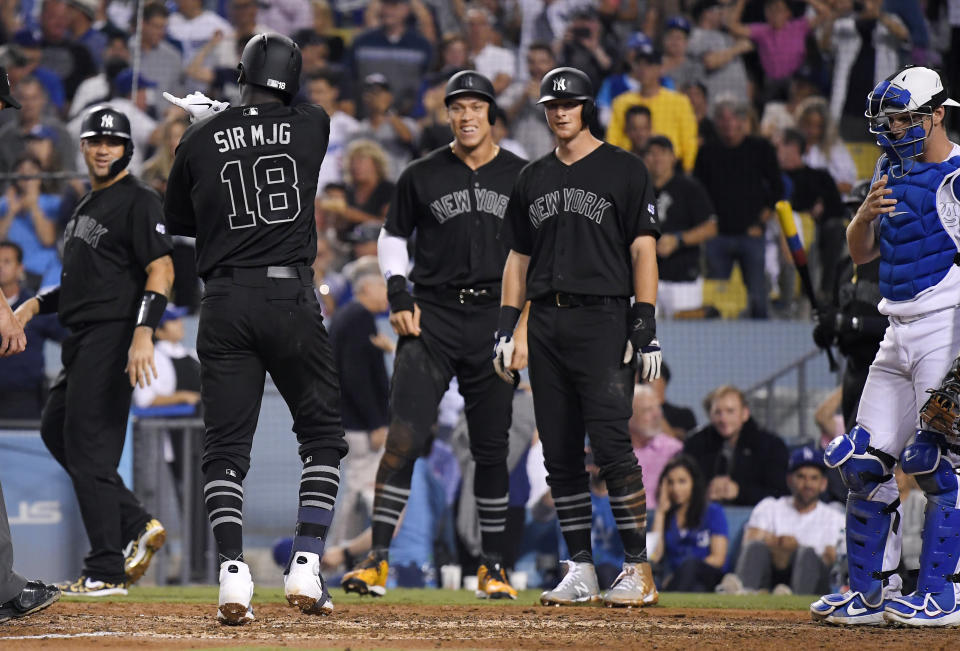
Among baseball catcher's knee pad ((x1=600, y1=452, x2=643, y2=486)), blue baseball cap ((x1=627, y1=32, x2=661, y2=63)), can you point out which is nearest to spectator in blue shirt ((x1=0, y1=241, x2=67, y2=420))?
baseball catcher's knee pad ((x1=600, y1=452, x2=643, y2=486))

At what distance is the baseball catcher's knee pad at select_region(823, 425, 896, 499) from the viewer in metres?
5.12

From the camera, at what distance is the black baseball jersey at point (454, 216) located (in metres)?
6.66

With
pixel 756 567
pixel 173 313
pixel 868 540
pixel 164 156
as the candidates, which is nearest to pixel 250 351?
pixel 868 540

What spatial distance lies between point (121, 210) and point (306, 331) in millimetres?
2293

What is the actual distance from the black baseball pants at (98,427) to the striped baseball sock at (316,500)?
6.62 ft

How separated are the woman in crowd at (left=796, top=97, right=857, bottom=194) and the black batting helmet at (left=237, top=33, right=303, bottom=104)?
7.51 metres

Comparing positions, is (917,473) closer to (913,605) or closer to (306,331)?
(913,605)

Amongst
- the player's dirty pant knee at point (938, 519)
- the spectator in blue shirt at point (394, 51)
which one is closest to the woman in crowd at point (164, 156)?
the spectator in blue shirt at point (394, 51)

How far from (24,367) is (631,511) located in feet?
18.7

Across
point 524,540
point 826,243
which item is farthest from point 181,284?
point 826,243

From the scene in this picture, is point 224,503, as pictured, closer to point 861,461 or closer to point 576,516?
point 576,516

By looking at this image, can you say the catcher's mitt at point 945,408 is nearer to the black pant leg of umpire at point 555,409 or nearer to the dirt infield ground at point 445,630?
the dirt infield ground at point 445,630

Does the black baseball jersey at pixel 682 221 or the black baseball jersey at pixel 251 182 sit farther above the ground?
the black baseball jersey at pixel 682 221

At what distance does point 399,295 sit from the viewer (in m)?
6.59
